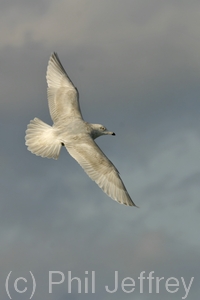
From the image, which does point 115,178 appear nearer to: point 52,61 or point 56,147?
point 56,147

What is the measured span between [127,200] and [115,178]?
3.47ft

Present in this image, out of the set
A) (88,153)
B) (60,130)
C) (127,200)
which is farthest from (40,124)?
(127,200)

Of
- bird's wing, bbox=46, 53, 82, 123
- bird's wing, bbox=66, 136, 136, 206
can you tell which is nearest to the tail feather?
bird's wing, bbox=66, 136, 136, 206

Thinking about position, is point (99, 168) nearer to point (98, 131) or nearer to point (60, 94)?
point (98, 131)

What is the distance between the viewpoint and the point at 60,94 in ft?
115

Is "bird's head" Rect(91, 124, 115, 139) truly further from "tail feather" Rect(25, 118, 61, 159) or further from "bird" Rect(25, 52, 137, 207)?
"tail feather" Rect(25, 118, 61, 159)

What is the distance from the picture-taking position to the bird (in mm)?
29750

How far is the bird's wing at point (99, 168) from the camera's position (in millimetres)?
29391

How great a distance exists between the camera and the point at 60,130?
31.8m

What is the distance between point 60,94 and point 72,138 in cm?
455

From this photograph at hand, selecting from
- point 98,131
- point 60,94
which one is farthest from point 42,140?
point 60,94

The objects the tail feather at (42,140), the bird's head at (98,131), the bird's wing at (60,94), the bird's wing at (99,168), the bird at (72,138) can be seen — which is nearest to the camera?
the bird's wing at (99,168)

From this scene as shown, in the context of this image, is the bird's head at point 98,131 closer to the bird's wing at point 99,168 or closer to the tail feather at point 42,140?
the bird's wing at point 99,168

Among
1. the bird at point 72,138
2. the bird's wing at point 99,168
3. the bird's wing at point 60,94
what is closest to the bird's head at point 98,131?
the bird at point 72,138
